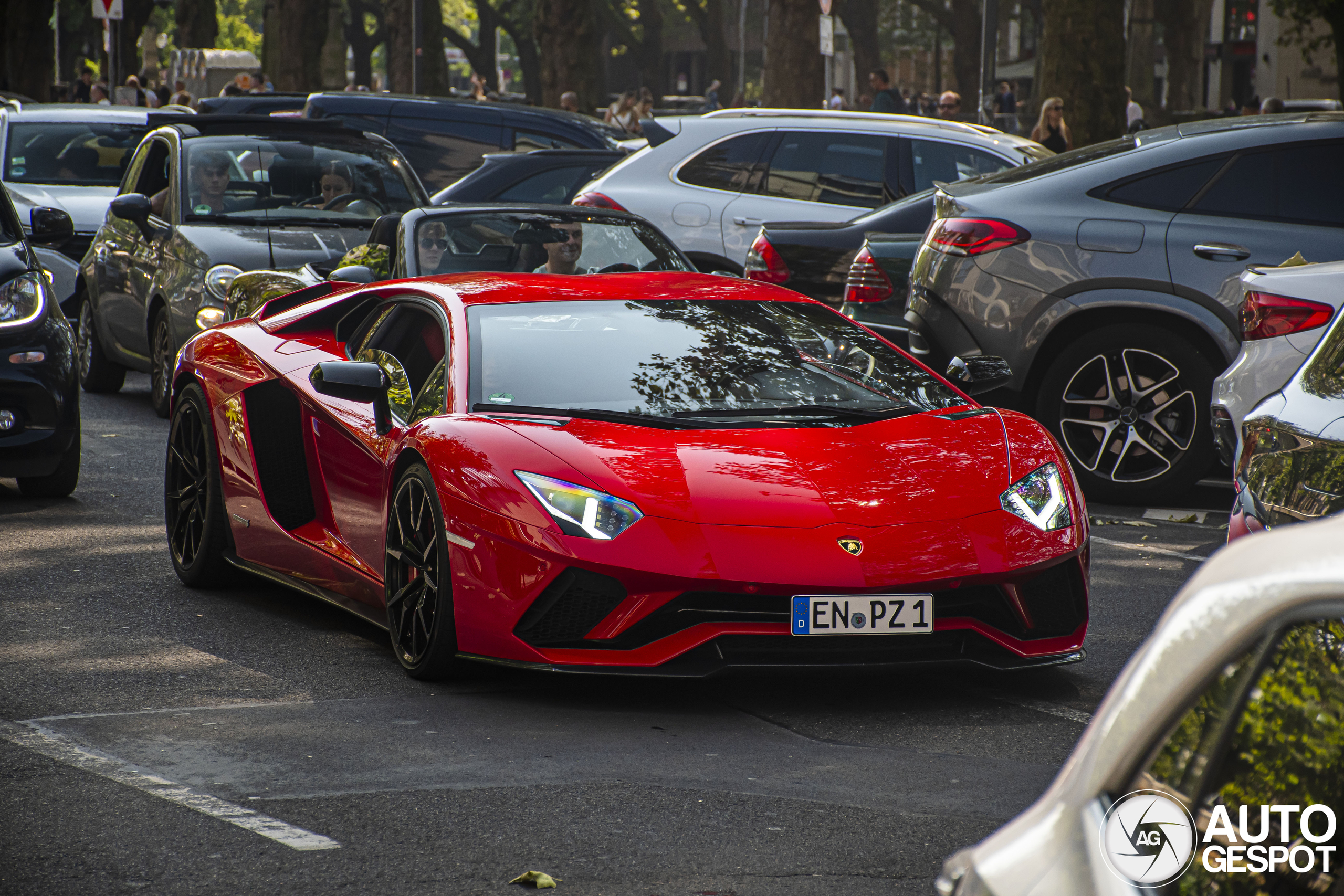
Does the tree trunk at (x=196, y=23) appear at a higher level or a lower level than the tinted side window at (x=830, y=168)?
higher

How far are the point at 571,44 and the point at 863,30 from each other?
64.1 feet

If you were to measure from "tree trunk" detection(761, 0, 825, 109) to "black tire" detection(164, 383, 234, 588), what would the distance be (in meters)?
20.6

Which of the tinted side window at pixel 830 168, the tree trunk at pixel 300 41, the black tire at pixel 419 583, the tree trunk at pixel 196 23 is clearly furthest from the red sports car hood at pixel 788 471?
the tree trunk at pixel 196 23

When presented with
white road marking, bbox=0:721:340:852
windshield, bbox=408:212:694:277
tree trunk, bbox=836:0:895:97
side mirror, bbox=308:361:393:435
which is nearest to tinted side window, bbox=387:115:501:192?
windshield, bbox=408:212:694:277

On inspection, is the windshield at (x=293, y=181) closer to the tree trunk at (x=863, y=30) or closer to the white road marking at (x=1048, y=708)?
the white road marking at (x=1048, y=708)

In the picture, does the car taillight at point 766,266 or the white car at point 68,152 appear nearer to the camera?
the car taillight at point 766,266

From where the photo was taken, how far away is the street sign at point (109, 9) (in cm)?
2867

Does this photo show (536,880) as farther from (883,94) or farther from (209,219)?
(883,94)

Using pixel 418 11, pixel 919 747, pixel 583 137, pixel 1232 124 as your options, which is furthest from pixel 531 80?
pixel 919 747

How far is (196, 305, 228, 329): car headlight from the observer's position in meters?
11.3

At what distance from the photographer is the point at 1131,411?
928 centimetres

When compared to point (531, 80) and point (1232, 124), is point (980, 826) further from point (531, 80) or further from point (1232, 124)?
point (531, 80)

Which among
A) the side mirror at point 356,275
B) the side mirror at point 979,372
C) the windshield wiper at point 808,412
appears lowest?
the windshield wiper at point 808,412

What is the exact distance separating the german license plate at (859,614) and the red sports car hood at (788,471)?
0.23m
